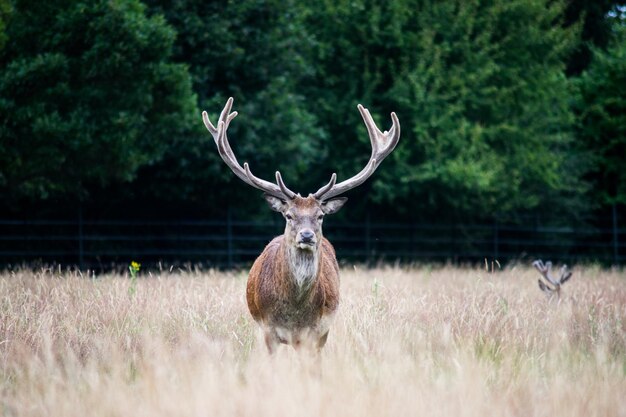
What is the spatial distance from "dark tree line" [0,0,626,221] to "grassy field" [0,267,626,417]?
5.99m

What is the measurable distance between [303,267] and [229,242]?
12.2 metres

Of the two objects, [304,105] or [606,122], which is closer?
[304,105]

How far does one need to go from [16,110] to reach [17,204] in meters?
3.79

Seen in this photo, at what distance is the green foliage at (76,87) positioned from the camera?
14711 millimetres

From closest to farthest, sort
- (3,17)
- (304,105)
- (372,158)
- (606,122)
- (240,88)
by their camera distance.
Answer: (372,158) < (3,17) < (240,88) < (304,105) < (606,122)

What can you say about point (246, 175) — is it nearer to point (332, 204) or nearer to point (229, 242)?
point (332, 204)

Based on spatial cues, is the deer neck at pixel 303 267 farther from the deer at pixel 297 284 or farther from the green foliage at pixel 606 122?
the green foliage at pixel 606 122

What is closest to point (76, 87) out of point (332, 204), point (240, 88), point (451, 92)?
point (240, 88)

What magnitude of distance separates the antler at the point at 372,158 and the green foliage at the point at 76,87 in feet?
25.2

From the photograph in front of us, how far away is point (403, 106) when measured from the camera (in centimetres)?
2039

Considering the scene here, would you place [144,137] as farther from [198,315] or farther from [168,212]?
[198,315]

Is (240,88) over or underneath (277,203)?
over

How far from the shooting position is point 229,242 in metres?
18.7

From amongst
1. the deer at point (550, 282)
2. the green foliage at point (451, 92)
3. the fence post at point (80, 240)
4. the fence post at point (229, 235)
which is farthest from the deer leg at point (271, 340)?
the green foliage at point (451, 92)
